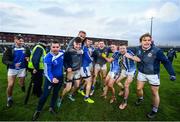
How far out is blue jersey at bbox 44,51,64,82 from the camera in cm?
573

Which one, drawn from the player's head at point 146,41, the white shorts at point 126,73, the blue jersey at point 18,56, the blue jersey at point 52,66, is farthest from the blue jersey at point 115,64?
the blue jersey at point 18,56

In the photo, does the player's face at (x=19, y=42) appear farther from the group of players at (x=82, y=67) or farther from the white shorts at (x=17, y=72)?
the white shorts at (x=17, y=72)

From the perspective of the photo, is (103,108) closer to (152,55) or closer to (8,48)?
(152,55)

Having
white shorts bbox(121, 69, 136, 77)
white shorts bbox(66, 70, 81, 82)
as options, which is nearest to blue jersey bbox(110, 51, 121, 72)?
white shorts bbox(121, 69, 136, 77)

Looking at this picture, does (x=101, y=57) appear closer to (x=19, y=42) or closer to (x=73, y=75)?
(x=73, y=75)

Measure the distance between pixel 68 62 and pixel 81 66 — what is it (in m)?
0.89

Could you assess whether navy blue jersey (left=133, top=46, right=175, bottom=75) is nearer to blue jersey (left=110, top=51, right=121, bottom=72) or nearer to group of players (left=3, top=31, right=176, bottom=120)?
group of players (left=3, top=31, right=176, bottom=120)

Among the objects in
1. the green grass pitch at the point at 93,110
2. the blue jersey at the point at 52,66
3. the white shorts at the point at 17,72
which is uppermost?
the blue jersey at the point at 52,66

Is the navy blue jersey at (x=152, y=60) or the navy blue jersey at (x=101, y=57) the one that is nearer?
the navy blue jersey at (x=152, y=60)

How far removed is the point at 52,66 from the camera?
19.3ft

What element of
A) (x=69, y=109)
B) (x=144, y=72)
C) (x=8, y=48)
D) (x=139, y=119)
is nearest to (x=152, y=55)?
(x=144, y=72)

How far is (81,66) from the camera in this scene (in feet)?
24.7

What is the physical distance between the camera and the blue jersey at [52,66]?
18.8 ft

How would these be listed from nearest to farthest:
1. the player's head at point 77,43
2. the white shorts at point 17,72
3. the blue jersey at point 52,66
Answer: the blue jersey at point 52,66 < the player's head at point 77,43 < the white shorts at point 17,72
